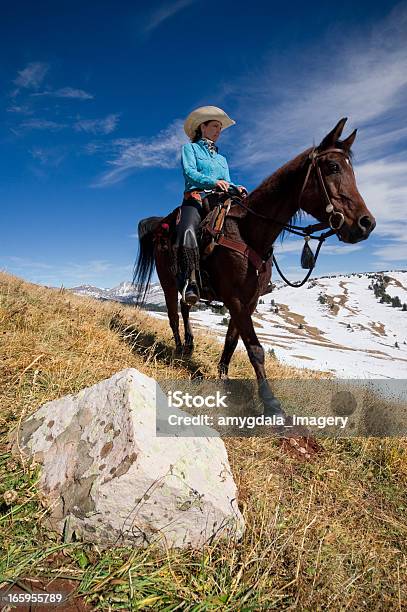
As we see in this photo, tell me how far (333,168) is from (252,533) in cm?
389

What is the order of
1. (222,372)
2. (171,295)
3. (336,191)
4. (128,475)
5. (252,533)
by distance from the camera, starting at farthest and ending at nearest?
(171,295) → (222,372) → (336,191) → (252,533) → (128,475)

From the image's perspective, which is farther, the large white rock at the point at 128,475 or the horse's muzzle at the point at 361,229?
the horse's muzzle at the point at 361,229

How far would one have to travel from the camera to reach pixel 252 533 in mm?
2289

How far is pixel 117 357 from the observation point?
5.11 m

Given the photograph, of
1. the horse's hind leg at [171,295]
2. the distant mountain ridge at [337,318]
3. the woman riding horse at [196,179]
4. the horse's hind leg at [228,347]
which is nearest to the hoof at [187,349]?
the horse's hind leg at [171,295]

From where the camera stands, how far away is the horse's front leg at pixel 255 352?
435 centimetres

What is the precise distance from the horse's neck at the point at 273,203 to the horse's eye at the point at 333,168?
0.39 m

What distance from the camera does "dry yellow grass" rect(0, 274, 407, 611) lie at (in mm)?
1833

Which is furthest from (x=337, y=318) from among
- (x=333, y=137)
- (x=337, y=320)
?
(x=333, y=137)

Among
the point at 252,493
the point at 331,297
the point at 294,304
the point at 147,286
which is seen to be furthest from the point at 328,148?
the point at 331,297

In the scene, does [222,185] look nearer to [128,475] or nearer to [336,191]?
[336,191]

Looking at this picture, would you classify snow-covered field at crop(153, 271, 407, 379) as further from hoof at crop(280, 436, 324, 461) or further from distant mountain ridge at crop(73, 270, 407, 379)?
hoof at crop(280, 436, 324, 461)

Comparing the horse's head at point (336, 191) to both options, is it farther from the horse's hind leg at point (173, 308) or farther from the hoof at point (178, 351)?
the hoof at point (178, 351)

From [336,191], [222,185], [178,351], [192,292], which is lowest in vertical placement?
[178,351]
